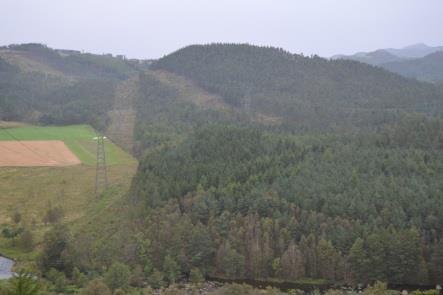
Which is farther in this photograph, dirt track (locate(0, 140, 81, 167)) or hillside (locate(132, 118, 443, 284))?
dirt track (locate(0, 140, 81, 167))

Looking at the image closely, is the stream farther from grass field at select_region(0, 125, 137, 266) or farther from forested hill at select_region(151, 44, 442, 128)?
forested hill at select_region(151, 44, 442, 128)

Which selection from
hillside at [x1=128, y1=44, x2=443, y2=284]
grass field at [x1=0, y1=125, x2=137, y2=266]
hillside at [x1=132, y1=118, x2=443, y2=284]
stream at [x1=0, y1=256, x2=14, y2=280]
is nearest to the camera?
hillside at [x1=132, y1=118, x2=443, y2=284]

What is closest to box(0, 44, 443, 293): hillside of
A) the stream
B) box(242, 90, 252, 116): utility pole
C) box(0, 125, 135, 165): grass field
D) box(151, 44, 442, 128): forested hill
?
the stream

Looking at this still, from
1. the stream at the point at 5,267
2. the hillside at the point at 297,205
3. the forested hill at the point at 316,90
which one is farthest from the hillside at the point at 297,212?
the forested hill at the point at 316,90

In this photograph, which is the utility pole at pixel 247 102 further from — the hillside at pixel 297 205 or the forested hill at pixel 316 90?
the hillside at pixel 297 205

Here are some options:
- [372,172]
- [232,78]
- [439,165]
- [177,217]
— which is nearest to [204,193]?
[177,217]

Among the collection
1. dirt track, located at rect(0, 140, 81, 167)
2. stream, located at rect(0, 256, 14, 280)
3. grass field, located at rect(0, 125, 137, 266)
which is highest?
dirt track, located at rect(0, 140, 81, 167)

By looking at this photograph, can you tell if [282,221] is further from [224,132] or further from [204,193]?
[224,132]

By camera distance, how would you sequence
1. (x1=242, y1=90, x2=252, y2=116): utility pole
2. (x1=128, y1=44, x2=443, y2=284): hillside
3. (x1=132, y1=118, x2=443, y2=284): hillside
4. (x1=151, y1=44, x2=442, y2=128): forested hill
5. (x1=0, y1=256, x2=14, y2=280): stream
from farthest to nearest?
(x1=242, y1=90, x2=252, y2=116): utility pole, (x1=151, y1=44, x2=442, y2=128): forested hill, (x1=0, y1=256, x2=14, y2=280): stream, (x1=128, y1=44, x2=443, y2=284): hillside, (x1=132, y1=118, x2=443, y2=284): hillside
